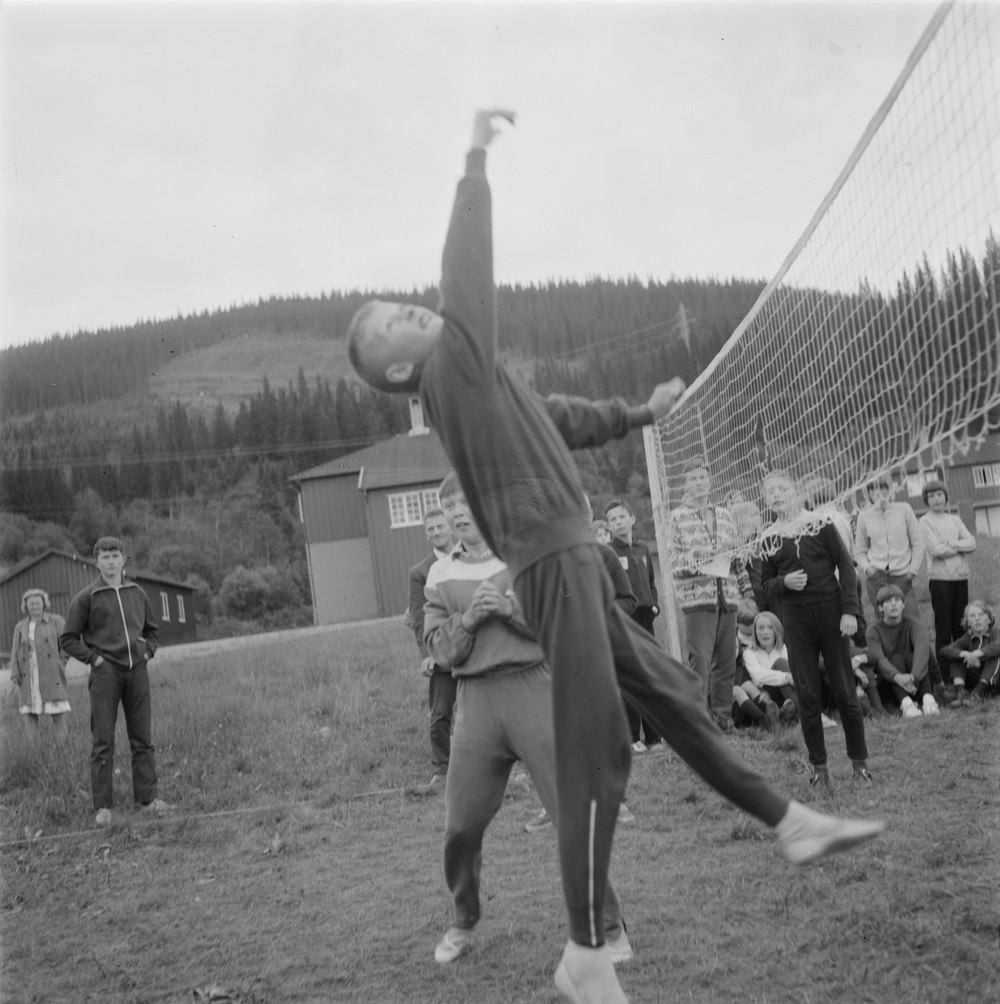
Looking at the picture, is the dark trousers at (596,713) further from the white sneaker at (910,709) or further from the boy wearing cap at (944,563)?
the boy wearing cap at (944,563)

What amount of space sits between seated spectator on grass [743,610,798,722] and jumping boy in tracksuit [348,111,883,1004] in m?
5.19

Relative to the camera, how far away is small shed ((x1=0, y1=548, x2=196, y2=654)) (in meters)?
19.5

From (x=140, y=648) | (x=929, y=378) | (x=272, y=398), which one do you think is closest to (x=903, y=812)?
(x=929, y=378)

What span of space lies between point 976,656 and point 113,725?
573cm

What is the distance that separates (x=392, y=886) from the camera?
4715 mm

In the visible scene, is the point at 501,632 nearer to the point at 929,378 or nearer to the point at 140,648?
the point at 929,378

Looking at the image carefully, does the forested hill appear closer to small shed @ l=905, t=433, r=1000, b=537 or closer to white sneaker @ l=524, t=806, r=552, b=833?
white sneaker @ l=524, t=806, r=552, b=833

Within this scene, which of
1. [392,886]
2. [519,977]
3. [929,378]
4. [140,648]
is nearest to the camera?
[519,977]

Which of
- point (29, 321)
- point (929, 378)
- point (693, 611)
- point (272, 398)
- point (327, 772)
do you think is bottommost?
point (327, 772)

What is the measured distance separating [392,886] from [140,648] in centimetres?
280

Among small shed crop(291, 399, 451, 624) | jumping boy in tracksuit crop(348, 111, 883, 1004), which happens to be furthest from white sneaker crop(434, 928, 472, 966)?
small shed crop(291, 399, 451, 624)

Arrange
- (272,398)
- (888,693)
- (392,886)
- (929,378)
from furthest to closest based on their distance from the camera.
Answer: (272,398) → (888,693) → (392,886) → (929,378)

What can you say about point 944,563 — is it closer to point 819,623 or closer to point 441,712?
point 819,623

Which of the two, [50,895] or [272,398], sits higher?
[272,398]
